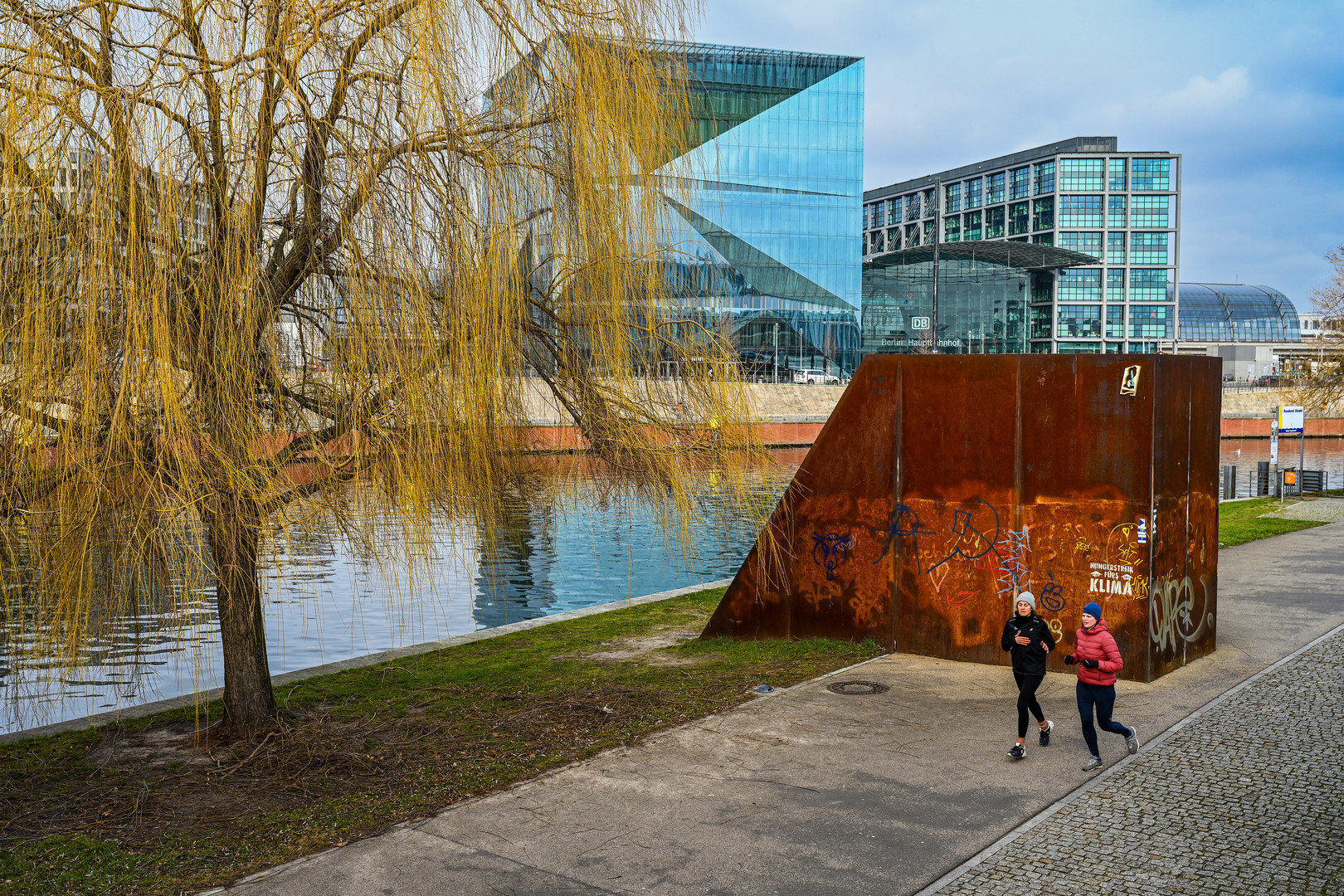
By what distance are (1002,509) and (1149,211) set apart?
348ft

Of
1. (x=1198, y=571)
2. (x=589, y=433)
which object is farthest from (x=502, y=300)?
(x=1198, y=571)

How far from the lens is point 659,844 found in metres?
6.46

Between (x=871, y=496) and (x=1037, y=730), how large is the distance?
12.0 feet

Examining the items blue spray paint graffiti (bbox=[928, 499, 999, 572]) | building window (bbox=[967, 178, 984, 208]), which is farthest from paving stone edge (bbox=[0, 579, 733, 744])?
building window (bbox=[967, 178, 984, 208])

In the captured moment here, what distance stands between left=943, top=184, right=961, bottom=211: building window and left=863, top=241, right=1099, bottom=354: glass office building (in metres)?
26.8

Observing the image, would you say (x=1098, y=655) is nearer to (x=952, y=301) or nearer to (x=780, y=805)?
(x=780, y=805)

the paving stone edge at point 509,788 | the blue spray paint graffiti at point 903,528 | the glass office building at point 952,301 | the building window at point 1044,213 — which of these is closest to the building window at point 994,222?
the building window at point 1044,213

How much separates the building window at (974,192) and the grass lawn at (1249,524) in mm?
92245

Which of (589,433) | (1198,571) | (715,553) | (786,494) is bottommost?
(715,553)

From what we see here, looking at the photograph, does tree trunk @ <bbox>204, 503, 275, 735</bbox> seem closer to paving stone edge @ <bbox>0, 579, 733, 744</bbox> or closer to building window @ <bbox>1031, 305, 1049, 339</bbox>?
paving stone edge @ <bbox>0, 579, 733, 744</bbox>

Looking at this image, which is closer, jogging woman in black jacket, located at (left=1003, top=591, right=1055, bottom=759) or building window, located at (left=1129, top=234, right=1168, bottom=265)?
jogging woman in black jacket, located at (left=1003, top=591, right=1055, bottom=759)

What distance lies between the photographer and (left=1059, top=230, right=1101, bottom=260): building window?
106m

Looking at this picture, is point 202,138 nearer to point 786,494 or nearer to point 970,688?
point 786,494

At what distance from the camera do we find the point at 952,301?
9038cm
